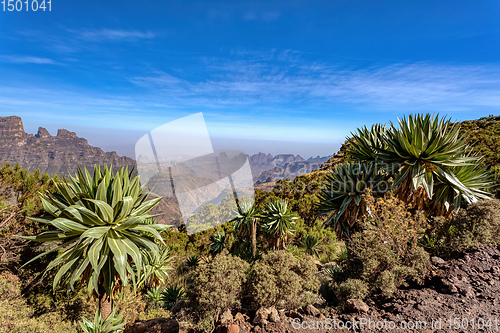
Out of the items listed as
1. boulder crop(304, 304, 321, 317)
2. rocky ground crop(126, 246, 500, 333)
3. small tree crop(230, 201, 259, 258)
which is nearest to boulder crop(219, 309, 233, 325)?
rocky ground crop(126, 246, 500, 333)

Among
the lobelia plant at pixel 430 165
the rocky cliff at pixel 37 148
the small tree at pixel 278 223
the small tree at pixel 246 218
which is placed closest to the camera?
the lobelia plant at pixel 430 165

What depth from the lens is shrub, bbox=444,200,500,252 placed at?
5652 millimetres

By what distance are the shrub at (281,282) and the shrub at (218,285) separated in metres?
0.34

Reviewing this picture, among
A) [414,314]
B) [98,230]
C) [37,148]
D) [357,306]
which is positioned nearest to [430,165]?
[414,314]

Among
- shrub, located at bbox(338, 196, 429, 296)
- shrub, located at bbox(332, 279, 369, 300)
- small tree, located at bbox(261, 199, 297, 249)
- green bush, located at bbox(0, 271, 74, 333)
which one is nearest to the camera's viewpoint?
shrub, located at bbox(332, 279, 369, 300)

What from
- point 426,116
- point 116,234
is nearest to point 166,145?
point 116,234

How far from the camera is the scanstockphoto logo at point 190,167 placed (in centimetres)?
668

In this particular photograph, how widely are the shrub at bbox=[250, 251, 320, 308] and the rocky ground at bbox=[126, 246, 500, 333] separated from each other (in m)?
0.22

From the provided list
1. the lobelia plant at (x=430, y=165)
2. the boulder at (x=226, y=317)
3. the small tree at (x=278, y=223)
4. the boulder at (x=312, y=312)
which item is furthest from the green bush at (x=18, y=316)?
the lobelia plant at (x=430, y=165)

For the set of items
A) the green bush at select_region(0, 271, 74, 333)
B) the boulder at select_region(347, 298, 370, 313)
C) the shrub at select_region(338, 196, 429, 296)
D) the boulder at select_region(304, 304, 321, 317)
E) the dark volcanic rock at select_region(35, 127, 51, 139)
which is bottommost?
the green bush at select_region(0, 271, 74, 333)

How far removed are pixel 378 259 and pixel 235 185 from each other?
5.37 m

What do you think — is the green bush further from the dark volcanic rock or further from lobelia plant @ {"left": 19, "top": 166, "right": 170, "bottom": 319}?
the dark volcanic rock

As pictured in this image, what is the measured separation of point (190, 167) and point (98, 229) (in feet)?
14.2

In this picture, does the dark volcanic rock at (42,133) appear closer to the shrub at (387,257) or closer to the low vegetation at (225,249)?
the low vegetation at (225,249)
